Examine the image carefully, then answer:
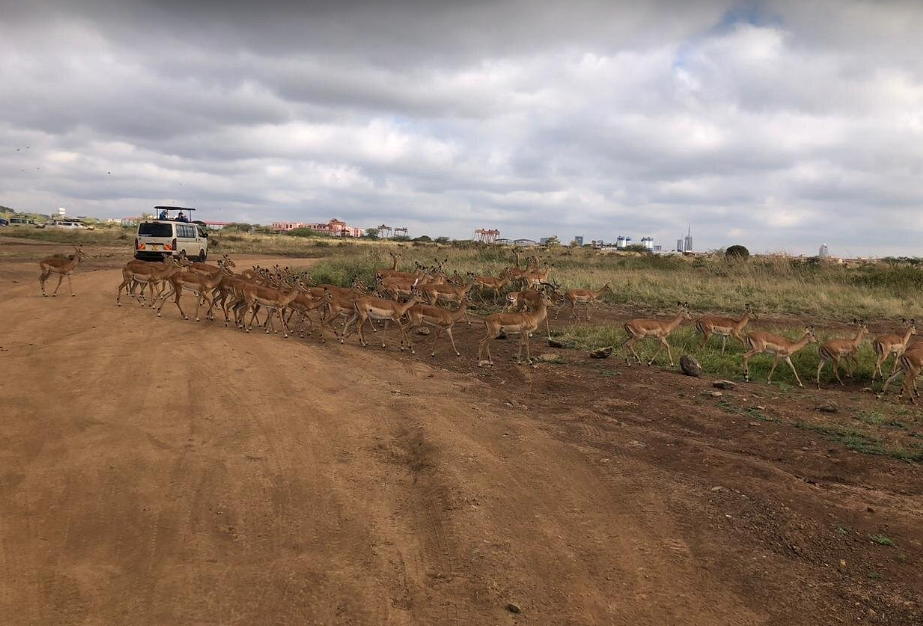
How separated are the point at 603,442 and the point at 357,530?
4291 millimetres

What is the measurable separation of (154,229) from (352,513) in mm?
28734

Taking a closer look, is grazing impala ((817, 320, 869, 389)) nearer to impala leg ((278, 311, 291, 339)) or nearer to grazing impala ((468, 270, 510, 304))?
grazing impala ((468, 270, 510, 304))

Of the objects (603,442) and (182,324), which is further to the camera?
(182,324)

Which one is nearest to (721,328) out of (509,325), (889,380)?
(889,380)

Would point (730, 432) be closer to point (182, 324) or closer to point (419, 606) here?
point (419, 606)

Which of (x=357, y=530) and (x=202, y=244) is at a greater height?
(x=202, y=244)

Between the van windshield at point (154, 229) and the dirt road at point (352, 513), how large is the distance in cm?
2166

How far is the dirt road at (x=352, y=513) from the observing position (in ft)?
17.1

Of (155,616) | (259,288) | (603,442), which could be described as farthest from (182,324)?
(155,616)

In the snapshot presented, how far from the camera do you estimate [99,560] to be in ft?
18.3

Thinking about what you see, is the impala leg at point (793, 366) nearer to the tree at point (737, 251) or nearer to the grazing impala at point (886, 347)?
the grazing impala at point (886, 347)

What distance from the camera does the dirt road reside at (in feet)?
17.1

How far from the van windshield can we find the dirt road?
2166cm

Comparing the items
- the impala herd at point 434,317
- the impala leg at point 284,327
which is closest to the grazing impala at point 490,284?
the impala herd at point 434,317
